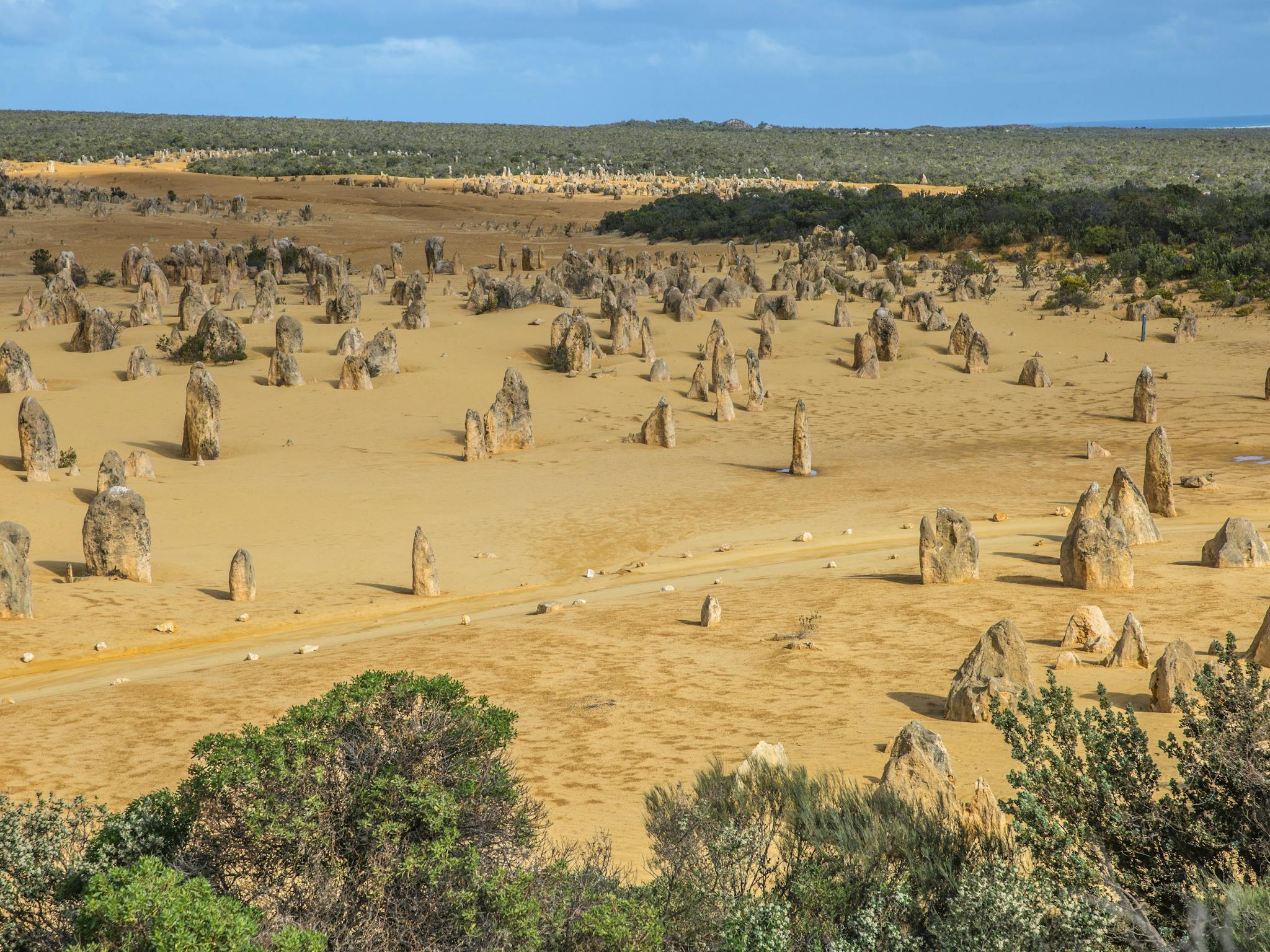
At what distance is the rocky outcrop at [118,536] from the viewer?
14.6 m

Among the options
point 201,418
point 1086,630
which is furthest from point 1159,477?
point 201,418

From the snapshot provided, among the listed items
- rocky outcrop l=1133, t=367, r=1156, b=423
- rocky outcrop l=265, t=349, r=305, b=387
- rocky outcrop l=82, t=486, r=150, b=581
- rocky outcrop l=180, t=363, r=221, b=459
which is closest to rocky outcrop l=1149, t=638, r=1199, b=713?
rocky outcrop l=82, t=486, r=150, b=581

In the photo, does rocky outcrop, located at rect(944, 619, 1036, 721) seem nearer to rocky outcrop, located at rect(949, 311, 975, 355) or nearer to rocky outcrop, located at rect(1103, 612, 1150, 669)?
rocky outcrop, located at rect(1103, 612, 1150, 669)

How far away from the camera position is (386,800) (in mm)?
5512

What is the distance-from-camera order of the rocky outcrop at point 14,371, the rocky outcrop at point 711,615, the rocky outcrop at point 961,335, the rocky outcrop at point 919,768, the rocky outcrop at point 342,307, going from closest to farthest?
1. the rocky outcrop at point 919,768
2. the rocky outcrop at point 711,615
3. the rocky outcrop at point 14,371
4. the rocky outcrop at point 961,335
5. the rocky outcrop at point 342,307

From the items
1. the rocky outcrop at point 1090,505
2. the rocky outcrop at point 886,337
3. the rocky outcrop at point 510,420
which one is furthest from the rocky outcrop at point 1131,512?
the rocky outcrop at point 886,337

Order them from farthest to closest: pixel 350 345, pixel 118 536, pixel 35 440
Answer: pixel 350 345
pixel 35 440
pixel 118 536

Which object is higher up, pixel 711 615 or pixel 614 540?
pixel 711 615

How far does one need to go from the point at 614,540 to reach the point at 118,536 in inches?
249

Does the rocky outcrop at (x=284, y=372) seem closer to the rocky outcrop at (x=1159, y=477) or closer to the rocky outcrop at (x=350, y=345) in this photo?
→ the rocky outcrop at (x=350, y=345)

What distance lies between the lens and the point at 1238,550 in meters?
13.0

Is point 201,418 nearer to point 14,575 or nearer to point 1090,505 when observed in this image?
point 14,575

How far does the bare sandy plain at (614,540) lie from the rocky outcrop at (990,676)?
175 mm

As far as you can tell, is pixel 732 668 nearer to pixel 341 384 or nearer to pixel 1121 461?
pixel 1121 461
